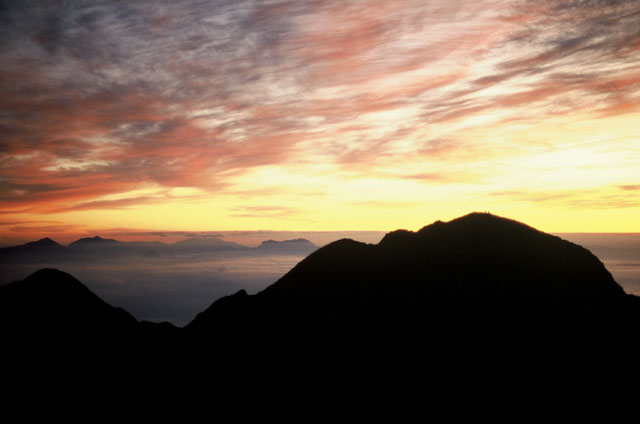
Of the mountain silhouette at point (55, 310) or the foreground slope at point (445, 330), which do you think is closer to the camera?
the foreground slope at point (445, 330)

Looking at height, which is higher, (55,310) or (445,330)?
(55,310)

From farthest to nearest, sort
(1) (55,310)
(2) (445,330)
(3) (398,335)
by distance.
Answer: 1. (1) (55,310)
2. (3) (398,335)
3. (2) (445,330)

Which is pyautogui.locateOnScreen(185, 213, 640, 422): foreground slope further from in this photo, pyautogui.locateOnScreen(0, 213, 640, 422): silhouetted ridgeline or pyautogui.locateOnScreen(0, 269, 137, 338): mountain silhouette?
pyautogui.locateOnScreen(0, 269, 137, 338): mountain silhouette

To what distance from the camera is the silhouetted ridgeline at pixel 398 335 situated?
5169cm

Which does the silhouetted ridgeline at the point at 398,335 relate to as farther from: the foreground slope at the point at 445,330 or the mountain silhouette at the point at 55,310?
the mountain silhouette at the point at 55,310

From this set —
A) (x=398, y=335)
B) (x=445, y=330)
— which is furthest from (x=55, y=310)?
(x=445, y=330)

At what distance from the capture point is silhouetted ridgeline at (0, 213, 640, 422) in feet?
170

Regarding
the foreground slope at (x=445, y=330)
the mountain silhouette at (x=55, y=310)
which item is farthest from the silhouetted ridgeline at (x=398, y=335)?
the mountain silhouette at (x=55, y=310)

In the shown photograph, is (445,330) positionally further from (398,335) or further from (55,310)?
(55,310)

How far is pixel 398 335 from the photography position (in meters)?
61.2

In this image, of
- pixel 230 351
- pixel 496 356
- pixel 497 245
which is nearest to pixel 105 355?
pixel 230 351

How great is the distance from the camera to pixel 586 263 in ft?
223

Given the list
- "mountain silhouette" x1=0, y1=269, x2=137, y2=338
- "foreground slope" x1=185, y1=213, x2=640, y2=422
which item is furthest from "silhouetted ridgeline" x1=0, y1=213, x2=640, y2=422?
"mountain silhouette" x1=0, y1=269, x2=137, y2=338

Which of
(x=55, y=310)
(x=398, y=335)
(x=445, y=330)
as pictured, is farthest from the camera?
(x=55, y=310)
